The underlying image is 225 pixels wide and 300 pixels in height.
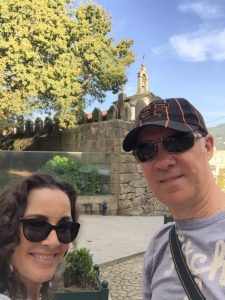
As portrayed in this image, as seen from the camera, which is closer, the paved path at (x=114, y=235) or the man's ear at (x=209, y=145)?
the man's ear at (x=209, y=145)

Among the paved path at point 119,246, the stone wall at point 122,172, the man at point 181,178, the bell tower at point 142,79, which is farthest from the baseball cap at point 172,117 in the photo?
the bell tower at point 142,79

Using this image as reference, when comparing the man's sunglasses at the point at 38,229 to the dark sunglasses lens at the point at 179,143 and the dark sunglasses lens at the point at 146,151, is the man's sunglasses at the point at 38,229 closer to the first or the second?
the dark sunglasses lens at the point at 146,151

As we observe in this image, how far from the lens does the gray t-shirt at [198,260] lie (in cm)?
143

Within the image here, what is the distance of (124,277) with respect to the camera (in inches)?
258

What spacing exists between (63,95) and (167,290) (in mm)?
15744

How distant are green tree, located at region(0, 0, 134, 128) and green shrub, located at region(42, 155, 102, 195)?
3152 millimetres

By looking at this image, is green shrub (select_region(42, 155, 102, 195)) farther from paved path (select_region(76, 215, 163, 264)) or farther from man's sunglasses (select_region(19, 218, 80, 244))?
man's sunglasses (select_region(19, 218, 80, 244))

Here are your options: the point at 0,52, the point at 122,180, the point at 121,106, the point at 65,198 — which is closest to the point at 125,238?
the point at 122,180

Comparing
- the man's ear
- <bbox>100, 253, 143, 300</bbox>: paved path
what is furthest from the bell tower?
the man's ear

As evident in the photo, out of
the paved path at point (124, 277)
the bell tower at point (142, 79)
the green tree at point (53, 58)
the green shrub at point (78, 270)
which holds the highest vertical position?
the bell tower at point (142, 79)

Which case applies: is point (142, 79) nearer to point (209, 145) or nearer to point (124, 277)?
point (124, 277)

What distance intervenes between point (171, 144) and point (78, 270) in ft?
11.3

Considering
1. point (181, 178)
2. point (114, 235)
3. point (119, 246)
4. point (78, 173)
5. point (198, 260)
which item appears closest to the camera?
point (198, 260)

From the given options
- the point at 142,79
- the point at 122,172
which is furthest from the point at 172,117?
the point at 142,79
